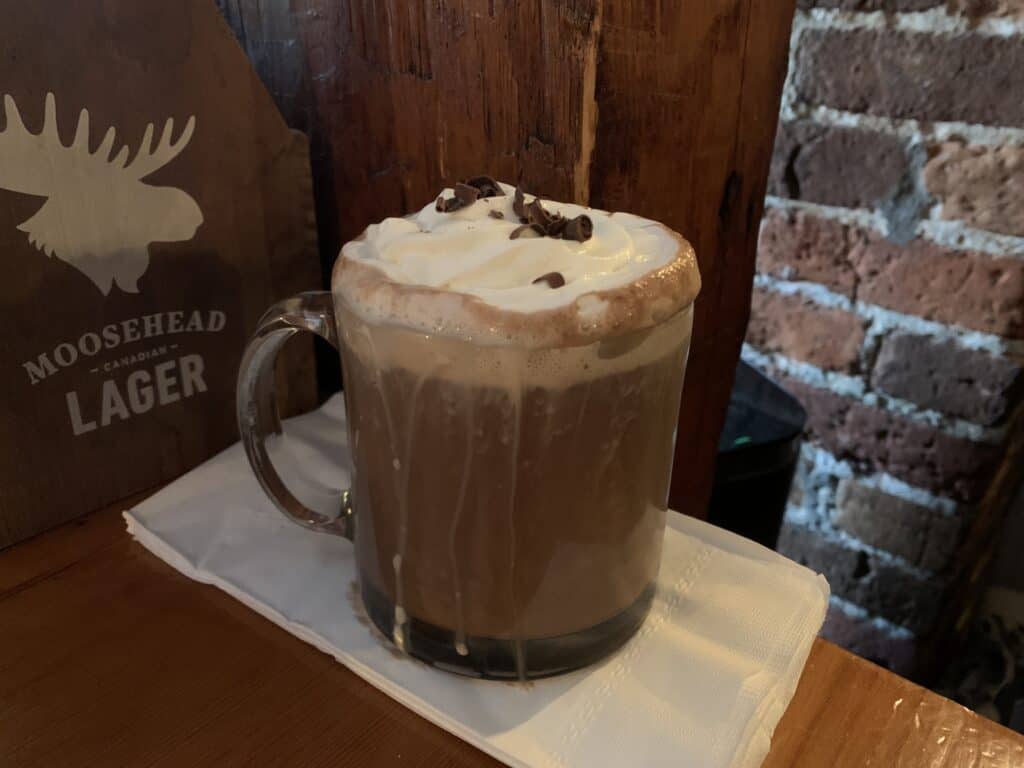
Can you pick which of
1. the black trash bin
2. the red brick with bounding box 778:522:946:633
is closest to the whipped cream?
the black trash bin

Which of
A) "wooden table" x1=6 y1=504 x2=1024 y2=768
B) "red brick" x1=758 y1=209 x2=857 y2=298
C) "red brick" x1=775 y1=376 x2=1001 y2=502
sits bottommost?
"red brick" x1=775 y1=376 x2=1001 y2=502

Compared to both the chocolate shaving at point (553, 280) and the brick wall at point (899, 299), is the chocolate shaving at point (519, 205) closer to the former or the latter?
the chocolate shaving at point (553, 280)

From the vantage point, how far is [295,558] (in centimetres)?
49

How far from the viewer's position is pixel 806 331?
35.7 inches

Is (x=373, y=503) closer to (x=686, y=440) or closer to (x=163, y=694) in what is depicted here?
(x=163, y=694)

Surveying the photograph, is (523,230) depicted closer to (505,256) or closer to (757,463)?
(505,256)

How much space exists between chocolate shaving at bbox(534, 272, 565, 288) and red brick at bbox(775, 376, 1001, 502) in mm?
636

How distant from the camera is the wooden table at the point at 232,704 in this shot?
0.37m

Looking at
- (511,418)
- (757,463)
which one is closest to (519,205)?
(511,418)

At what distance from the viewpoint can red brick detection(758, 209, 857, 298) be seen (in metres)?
0.85

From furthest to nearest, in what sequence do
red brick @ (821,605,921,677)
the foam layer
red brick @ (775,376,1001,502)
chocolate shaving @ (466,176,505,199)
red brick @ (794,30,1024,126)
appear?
1. red brick @ (821,605,921,677)
2. red brick @ (775,376,1001,502)
3. red brick @ (794,30,1024,126)
4. chocolate shaving @ (466,176,505,199)
5. the foam layer

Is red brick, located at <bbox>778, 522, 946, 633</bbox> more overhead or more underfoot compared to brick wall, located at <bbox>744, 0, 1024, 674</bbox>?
more underfoot

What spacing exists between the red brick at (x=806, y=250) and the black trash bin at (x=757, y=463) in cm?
13

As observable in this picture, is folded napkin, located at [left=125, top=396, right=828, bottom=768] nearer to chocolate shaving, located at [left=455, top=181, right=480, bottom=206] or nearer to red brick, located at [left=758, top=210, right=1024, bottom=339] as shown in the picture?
chocolate shaving, located at [left=455, top=181, right=480, bottom=206]
